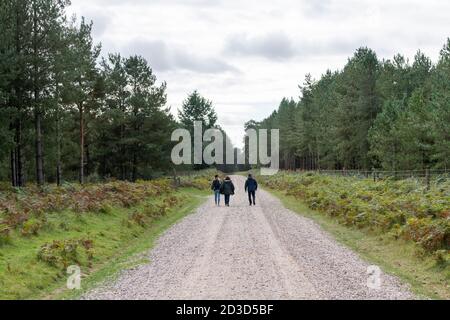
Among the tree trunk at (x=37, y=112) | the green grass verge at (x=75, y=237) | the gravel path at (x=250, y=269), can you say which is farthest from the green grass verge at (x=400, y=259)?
the tree trunk at (x=37, y=112)

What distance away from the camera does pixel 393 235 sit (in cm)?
1544

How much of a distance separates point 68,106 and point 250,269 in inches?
1296

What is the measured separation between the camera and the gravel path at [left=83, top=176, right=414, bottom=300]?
9.20 m

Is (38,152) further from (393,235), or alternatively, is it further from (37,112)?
(393,235)

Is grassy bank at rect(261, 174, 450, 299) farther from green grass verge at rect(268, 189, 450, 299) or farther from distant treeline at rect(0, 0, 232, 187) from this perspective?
distant treeline at rect(0, 0, 232, 187)

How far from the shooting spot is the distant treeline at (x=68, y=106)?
28.1 meters

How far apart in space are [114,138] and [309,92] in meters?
46.3

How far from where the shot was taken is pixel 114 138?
4962 cm

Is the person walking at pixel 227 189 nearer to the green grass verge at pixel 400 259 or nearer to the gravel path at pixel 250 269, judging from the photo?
the green grass verge at pixel 400 259

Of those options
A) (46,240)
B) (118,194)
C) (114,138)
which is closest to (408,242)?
(46,240)

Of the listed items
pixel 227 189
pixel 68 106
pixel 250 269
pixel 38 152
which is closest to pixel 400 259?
pixel 250 269

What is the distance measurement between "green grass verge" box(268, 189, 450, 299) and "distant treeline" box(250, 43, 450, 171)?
2106 cm

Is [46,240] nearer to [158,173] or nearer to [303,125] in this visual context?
[158,173]

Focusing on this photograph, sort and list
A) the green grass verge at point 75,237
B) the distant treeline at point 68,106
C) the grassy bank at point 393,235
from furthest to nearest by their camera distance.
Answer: the distant treeline at point 68,106
the grassy bank at point 393,235
the green grass verge at point 75,237
